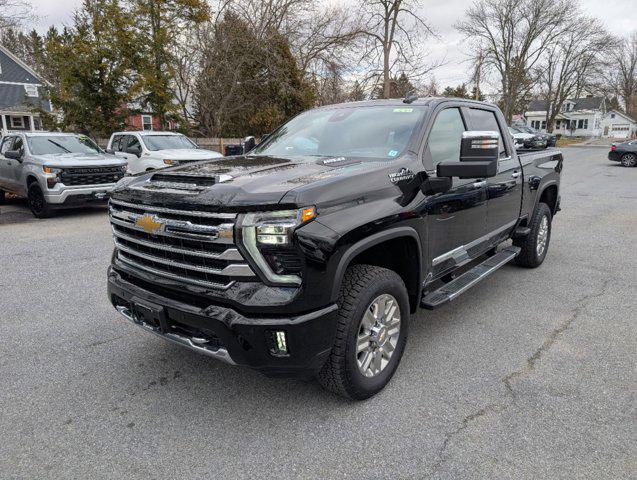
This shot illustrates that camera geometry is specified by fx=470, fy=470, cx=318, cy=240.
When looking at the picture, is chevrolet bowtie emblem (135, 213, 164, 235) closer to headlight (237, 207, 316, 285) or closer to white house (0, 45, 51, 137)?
headlight (237, 207, 316, 285)

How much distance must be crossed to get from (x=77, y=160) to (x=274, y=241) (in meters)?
8.90

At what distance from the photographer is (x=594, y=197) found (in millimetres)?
11953

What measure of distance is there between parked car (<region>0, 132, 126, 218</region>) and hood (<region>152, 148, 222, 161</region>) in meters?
1.54

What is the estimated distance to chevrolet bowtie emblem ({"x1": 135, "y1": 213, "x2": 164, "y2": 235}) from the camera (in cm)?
278

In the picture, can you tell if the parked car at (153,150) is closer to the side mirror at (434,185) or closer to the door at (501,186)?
the door at (501,186)

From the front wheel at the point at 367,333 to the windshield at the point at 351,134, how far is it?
3.33ft

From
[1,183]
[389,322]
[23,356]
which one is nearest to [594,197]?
[389,322]

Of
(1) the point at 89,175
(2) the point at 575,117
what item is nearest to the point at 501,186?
(1) the point at 89,175

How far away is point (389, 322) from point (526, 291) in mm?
2658

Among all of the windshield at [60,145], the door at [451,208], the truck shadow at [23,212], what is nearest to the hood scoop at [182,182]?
the door at [451,208]

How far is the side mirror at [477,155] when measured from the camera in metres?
3.06

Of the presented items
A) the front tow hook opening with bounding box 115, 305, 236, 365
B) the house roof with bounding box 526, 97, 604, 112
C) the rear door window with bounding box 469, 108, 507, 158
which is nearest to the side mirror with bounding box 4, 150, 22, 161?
the front tow hook opening with bounding box 115, 305, 236, 365

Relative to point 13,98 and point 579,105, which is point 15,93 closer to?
point 13,98

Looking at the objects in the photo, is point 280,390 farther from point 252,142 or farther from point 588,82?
point 588,82
